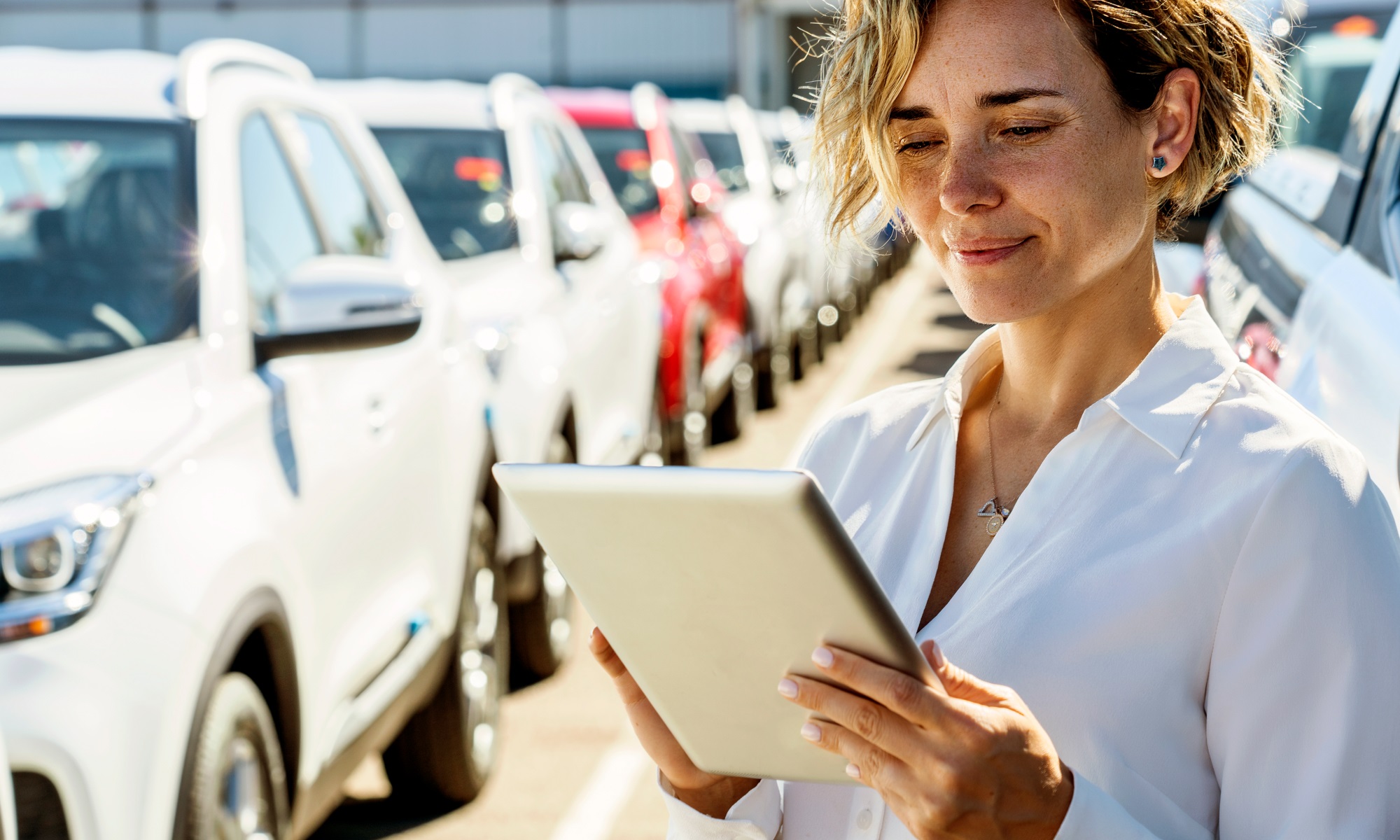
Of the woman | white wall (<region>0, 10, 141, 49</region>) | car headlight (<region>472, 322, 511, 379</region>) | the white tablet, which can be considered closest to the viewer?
the white tablet

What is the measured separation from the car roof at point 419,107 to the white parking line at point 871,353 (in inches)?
75.8

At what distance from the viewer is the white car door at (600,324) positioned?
240 inches

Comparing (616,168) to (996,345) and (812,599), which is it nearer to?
Answer: (996,345)

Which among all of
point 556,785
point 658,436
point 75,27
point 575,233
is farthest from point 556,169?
point 75,27

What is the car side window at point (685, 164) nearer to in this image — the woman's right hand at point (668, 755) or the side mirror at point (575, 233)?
the side mirror at point (575, 233)

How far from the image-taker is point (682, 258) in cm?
879

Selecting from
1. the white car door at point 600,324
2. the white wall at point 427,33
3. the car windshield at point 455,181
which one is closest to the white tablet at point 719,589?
the white car door at point 600,324

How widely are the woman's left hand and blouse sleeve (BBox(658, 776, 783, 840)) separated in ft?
1.38

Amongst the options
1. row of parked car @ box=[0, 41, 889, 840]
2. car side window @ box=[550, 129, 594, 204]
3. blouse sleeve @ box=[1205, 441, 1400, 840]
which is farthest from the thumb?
car side window @ box=[550, 129, 594, 204]

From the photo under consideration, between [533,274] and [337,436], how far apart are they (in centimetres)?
256

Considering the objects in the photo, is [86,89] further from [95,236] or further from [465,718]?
[465,718]

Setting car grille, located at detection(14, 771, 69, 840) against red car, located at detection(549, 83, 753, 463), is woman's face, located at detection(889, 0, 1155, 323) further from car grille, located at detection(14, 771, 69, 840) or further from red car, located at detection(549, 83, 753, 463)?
red car, located at detection(549, 83, 753, 463)

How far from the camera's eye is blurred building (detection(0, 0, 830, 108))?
3666cm

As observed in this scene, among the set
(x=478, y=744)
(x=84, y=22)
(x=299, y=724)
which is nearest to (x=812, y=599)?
(x=299, y=724)
